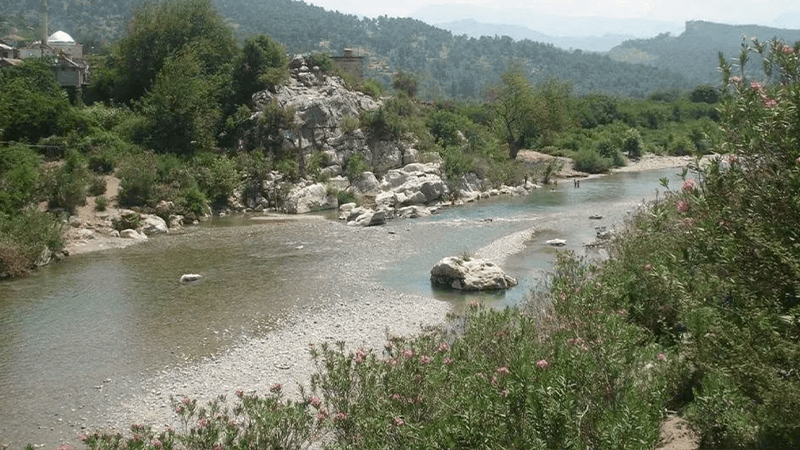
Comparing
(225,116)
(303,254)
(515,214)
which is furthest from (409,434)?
(225,116)

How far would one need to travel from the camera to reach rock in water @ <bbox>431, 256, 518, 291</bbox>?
22266 millimetres

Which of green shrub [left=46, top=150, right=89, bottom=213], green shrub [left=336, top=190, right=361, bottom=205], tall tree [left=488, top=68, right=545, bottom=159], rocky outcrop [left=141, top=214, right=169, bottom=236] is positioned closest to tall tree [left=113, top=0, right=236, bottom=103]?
green shrub [left=336, top=190, right=361, bottom=205]

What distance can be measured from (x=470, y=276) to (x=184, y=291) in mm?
9363

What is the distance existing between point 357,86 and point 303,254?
90.7 feet

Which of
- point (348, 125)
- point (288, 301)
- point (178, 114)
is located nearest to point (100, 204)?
point (178, 114)

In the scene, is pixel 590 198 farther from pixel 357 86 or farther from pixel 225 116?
pixel 225 116

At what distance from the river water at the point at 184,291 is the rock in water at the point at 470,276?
1.73 ft

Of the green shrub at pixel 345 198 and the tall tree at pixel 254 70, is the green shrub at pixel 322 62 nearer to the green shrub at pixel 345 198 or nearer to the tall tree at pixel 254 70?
the tall tree at pixel 254 70

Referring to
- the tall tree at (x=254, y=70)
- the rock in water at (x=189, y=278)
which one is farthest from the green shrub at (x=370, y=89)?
the rock in water at (x=189, y=278)

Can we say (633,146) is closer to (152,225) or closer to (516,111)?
(516,111)

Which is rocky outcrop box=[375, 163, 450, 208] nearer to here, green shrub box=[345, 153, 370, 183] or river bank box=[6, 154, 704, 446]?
green shrub box=[345, 153, 370, 183]

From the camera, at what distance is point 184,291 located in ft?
74.5

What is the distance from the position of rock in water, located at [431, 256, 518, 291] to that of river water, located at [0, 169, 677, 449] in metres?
0.53

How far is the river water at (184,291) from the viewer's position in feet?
49.0
